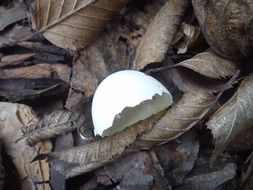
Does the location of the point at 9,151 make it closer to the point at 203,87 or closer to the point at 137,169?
the point at 137,169

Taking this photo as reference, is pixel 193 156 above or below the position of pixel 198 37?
below

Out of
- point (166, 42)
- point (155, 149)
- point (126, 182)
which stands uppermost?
point (166, 42)

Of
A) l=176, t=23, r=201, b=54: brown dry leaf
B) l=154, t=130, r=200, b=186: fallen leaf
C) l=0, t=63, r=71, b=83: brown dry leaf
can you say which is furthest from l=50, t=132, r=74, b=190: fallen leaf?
l=176, t=23, r=201, b=54: brown dry leaf

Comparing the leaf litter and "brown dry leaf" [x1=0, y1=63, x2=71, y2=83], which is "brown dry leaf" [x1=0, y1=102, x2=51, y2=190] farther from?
"brown dry leaf" [x1=0, y1=63, x2=71, y2=83]

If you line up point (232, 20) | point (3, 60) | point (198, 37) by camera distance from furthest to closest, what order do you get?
point (3, 60) → point (198, 37) → point (232, 20)

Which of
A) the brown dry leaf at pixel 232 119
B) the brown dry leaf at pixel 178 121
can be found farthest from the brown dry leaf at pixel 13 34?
the brown dry leaf at pixel 232 119

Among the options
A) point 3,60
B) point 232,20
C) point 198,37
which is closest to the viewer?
point 232,20

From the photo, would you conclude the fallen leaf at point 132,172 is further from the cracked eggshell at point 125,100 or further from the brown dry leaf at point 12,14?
the brown dry leaf at point 12,14

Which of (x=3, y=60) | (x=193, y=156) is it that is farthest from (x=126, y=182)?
(x=3, y=60)
